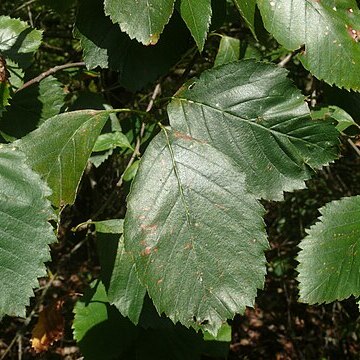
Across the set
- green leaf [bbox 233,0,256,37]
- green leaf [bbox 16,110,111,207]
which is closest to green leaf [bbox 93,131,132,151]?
green leaf [bbox 16,110,111,207]

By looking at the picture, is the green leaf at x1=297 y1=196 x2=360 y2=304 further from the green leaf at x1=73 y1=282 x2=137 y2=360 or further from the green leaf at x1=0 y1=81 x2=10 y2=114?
the green leaf at x1=0 y1=81 x2=10 y2=114

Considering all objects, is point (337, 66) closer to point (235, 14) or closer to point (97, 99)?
point (235, 14)

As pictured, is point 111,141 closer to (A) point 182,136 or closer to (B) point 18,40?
(B) point 18,40

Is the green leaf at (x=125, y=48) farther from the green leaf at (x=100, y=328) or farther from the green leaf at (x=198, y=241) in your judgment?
the green leaf at (x=100, y=328)

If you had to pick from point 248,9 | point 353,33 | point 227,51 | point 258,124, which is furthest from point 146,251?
point 227,51

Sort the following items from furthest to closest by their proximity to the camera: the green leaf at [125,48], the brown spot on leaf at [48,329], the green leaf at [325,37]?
the brown spot on leaf at [48,329], the green leaf at [125,48], the green leaf at [325,37]

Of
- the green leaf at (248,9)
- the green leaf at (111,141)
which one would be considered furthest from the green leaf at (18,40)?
the green leaf at (248,9)

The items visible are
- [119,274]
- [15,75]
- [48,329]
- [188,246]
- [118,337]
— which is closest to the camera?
[188,246]
